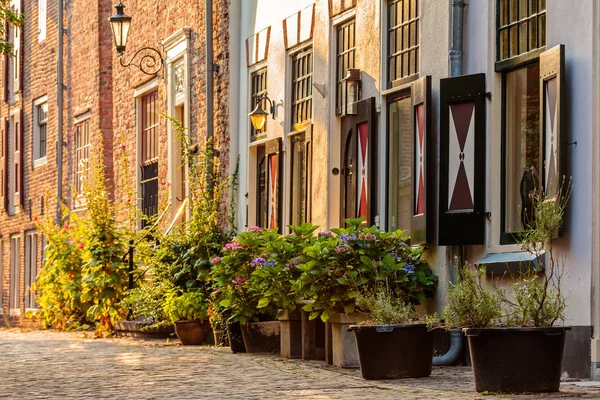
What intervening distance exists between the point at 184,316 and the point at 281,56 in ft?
11.1

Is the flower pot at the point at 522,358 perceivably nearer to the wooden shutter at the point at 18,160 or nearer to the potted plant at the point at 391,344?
the potted plant at the point at 391,344

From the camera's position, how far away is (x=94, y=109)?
84.9 ft

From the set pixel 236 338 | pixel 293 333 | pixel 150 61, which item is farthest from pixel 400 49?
pixel 150 61

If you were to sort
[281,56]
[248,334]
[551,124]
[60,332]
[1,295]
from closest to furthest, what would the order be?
[551,124] < [248,334] < [281,56] < [60,332] < [1,295]

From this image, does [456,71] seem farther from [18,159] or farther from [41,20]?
[18,159]

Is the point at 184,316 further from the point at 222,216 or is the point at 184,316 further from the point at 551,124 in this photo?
the point at 551,124

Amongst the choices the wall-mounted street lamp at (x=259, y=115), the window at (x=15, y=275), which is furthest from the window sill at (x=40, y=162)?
the wall-mounted street lamp at (x=259, y=115)

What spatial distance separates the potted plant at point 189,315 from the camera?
1633cm

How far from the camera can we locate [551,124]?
10242 millimetres

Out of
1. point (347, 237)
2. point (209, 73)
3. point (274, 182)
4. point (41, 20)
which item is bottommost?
point (347, 237)

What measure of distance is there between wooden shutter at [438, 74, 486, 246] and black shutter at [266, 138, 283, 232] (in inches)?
218

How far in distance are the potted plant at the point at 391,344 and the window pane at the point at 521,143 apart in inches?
53.4

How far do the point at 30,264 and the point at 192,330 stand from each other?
15.1 m

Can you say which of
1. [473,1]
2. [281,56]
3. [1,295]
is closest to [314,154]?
[281,56]
